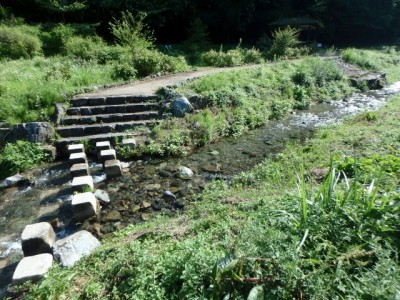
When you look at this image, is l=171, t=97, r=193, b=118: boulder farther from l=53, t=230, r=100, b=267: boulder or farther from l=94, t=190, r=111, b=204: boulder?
l=53, t=230, r=100, b=267: boulder

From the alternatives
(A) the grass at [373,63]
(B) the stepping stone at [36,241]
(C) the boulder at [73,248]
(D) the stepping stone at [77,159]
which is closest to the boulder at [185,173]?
(D) the stepping stone at [77,159]

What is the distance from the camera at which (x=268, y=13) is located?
A: 26844 mm

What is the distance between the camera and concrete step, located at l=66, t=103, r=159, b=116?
336 inches

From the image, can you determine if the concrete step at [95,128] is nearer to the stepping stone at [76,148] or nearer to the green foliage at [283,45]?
the stepping stone at [76,148]

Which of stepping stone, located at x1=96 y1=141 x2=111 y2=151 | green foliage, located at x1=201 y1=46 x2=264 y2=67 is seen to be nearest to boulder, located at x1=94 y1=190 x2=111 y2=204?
stepping stone, located at x1=96 y1=141 x2=111 y2=151

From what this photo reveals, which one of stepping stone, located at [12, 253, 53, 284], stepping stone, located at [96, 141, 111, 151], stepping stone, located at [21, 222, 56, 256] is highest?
stepping stone, located at [12, 253, 53, 284]

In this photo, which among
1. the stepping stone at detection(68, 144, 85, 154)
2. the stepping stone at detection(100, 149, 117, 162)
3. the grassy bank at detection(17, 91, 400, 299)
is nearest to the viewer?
the grassy bank at detection(17, 91, 400, 299)

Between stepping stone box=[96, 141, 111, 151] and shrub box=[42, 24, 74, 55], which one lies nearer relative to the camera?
stepping stone box=[96, 141, 111, 151]

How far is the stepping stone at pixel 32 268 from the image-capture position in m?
3.08

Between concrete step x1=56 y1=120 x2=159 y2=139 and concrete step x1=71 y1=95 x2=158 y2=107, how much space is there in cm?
108

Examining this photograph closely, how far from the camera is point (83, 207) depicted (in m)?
4.68

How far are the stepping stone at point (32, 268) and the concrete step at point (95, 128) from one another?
16.3ft

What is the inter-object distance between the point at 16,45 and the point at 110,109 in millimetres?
8310

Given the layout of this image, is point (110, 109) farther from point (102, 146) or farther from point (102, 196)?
point (102, 196)
